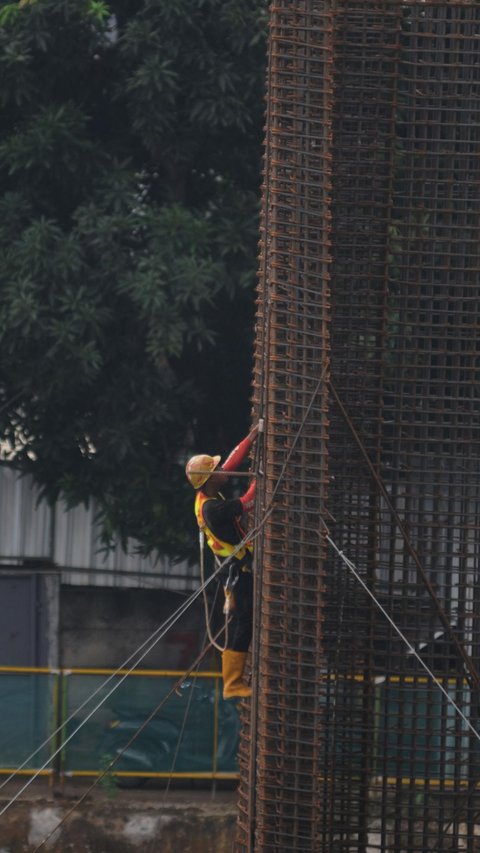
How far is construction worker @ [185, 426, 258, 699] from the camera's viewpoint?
427 inches

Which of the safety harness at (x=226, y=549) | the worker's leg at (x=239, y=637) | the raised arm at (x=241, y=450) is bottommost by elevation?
the worker's leg at (x=239, y=637)

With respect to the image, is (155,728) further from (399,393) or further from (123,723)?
(399,393)

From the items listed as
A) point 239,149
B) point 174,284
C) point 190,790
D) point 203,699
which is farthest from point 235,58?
point 190,790

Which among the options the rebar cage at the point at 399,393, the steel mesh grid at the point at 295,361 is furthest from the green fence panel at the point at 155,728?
the steel mesh grid at the point at 295,361

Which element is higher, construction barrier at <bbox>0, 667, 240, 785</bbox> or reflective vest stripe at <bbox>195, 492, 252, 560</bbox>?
reflective vest stripe at <bbox>195, 492, 252, 560</bbox>

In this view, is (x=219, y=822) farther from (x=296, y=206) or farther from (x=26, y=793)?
(x=296, y=206)

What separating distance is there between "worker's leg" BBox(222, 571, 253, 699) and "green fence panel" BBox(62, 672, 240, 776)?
6418 millimetres

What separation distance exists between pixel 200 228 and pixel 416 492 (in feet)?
19.5

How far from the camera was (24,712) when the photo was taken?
58.6 ft

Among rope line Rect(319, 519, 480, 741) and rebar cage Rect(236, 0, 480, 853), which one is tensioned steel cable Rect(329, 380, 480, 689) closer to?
rebar cage Rect(236, 0, 480, 853)

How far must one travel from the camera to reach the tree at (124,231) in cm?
1681

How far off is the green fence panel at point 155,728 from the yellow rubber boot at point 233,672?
638 cm

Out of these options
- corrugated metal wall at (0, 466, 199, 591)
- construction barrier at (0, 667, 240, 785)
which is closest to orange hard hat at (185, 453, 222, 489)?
construction barrier at (0, 667, 240, 785)

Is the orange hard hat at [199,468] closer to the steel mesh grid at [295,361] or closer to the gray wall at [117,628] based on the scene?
the steel mesh grid at [295,361]
